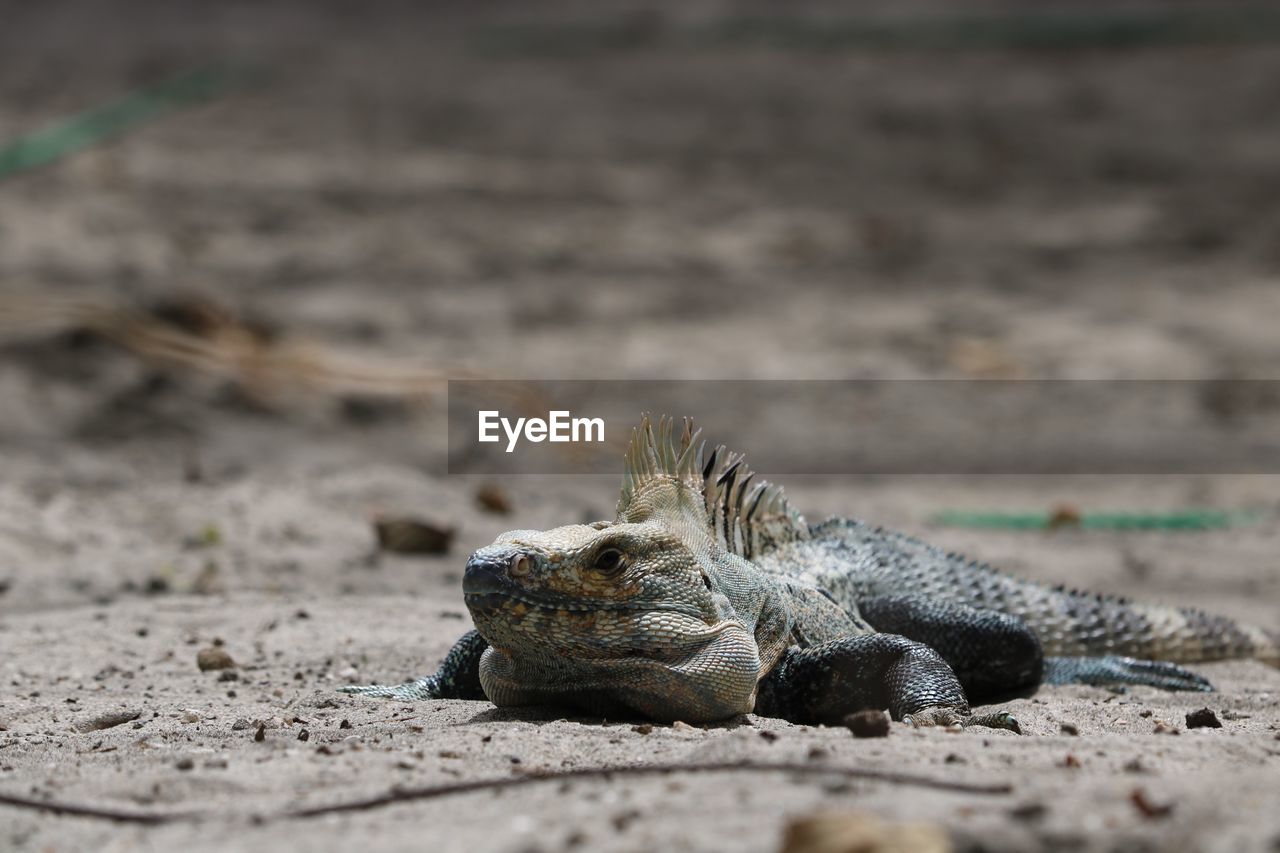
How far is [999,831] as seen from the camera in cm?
325

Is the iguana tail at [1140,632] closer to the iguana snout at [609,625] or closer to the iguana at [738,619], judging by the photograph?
the iguana at [738,619]

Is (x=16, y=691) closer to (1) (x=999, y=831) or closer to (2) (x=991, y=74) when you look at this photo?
(1) (x=999, y=831)

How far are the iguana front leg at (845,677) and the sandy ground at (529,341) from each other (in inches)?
19.4

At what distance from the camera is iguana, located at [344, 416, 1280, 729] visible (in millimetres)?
4648

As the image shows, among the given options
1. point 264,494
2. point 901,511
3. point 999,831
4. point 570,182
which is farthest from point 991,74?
point 999,831

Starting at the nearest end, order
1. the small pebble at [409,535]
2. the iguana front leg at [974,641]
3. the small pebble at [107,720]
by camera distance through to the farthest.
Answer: the small pebble at [107,720]
the iguana front leg at [974,641]
the small pebble at [409,535]

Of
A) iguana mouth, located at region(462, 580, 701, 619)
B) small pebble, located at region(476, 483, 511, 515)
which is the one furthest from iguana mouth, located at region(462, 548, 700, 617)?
small pebble, located at region(476, 483, 511, 515)

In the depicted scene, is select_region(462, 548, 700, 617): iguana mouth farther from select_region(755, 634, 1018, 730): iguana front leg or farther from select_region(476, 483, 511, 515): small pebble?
select_region(476, 483, 511, 515): small pebble

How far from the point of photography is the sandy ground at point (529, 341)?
3895 millimetres

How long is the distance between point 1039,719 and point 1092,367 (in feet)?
30.7

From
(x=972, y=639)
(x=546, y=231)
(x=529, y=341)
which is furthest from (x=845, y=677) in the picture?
(x=546, y=231)

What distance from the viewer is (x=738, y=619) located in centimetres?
502

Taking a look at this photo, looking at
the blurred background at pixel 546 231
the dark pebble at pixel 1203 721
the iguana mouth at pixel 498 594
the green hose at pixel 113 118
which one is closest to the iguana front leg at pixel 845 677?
the dark pebble at pixel 1203 721

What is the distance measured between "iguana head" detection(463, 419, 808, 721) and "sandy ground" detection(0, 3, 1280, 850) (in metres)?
0.15
